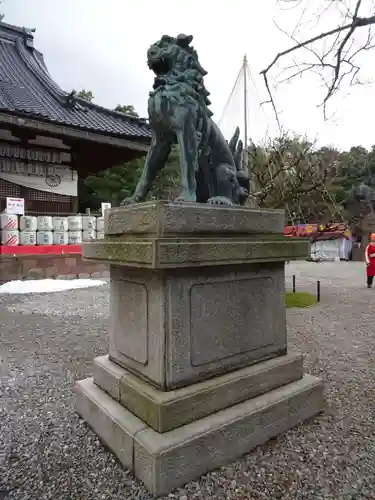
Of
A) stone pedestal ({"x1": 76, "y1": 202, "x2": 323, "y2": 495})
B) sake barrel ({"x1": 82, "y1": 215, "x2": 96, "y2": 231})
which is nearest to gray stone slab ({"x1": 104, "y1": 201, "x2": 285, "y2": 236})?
stone pedestal ({"x1": 76, "y1": 202, "x2": 323, "y2": 495})

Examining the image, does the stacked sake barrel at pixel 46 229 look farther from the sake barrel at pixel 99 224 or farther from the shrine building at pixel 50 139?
the shrine building at pixel 50 139

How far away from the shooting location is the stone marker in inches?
79.6

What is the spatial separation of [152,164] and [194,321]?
4.28 ft

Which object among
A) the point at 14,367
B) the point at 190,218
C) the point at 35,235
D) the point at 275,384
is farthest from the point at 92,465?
the point at 35,235

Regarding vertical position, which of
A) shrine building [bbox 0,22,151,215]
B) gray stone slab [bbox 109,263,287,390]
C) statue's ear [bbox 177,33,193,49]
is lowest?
gray stone slab [bbox 109,263,287,390]

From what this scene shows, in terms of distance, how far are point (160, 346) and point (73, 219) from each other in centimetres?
827

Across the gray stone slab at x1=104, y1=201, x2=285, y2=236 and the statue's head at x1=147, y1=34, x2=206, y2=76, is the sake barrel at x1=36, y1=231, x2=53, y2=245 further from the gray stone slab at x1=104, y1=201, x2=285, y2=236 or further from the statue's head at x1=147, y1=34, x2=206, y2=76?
the statue's head at x1=147, y1=34, x2=206, y2=76

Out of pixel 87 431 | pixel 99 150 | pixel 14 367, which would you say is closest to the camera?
pixel 87 431

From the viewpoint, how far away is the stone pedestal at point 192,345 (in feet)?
6.56

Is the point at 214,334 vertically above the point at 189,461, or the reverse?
the point at 214,334

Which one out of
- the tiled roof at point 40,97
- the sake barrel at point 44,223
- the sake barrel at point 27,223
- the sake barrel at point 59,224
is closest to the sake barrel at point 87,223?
the sake barrel at point 59,224

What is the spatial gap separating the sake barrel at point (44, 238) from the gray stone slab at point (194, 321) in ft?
23.9

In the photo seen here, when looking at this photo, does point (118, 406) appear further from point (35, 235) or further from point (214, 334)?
point (35, 235)

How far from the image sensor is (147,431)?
2.03m
